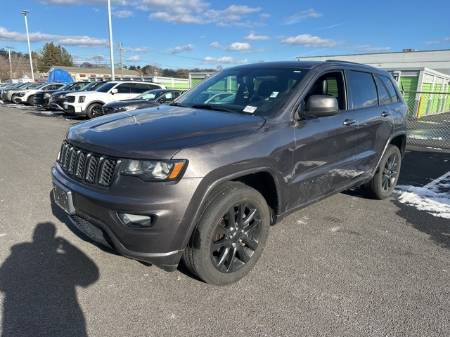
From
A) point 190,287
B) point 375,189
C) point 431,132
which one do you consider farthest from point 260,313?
point 431,132

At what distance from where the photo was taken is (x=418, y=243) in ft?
13.0

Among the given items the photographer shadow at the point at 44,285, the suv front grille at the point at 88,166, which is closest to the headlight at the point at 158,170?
the suv front grille at the point at 88,166

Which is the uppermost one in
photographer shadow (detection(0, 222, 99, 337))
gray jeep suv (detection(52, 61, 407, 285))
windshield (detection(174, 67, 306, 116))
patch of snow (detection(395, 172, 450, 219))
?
windshield (detection(174, 67, 306, 116))

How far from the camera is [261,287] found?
120 inches

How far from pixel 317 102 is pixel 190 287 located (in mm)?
1929

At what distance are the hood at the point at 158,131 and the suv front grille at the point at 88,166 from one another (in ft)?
0.19

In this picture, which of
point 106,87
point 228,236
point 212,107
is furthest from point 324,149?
point 106,87

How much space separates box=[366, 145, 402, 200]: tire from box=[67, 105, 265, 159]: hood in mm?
2616

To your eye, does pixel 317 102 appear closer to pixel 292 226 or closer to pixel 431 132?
pixel 292 226

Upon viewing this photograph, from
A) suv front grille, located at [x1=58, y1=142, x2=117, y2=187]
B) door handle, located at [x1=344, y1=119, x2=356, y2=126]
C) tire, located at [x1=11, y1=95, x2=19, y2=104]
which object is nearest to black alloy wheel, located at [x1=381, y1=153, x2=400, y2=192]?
door handle, located at [x1=344, y1=119, x2=356, y2=126]

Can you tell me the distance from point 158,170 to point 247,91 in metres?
1.71

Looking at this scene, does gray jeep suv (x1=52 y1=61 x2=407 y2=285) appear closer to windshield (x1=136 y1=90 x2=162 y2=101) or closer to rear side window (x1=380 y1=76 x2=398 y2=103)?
rear side window (x1=380 y1=76 x2=398 y2=103)

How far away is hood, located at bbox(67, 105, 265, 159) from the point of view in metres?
2.61

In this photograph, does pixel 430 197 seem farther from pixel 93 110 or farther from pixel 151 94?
pixel 93 110
